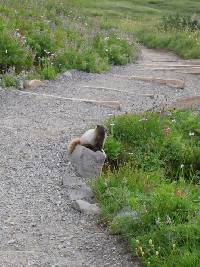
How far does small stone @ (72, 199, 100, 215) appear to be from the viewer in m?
7.35

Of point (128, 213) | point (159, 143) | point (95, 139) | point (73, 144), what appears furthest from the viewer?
point (159, 143)

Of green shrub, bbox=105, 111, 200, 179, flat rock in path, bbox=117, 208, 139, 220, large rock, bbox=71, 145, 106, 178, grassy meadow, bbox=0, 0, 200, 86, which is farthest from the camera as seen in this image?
grassy meadow, bbox=0, 0, 200, 86

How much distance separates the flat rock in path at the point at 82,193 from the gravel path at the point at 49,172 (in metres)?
0.10

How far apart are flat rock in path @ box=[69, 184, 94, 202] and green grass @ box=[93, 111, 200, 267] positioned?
0.51ft

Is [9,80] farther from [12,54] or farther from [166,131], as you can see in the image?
[166,131]

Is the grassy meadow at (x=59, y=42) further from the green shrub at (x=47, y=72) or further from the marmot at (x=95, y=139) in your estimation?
the marmot at (x=95, y=139)

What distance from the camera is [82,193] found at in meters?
7.94

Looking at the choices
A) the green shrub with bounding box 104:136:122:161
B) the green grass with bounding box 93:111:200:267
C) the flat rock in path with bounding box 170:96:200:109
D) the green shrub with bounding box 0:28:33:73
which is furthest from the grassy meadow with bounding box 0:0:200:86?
the green shrub with bounding box 104:136:122:161

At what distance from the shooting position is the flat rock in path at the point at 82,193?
7.77 meters

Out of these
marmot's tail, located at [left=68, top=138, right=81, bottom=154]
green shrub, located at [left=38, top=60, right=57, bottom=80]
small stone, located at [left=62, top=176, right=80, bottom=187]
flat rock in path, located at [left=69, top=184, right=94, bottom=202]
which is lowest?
green shrub, located at [left=38, top=60, right=57, bottom=80]

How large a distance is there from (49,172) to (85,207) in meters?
1.34

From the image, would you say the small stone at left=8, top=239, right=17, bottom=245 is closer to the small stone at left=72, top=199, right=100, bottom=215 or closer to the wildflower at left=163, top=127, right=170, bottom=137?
the small stone at left=72, top=199, right=100, bottom=215

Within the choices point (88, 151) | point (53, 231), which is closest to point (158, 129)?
point (88, 151)

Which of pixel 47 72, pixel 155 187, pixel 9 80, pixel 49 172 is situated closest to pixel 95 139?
pixel 49 172
